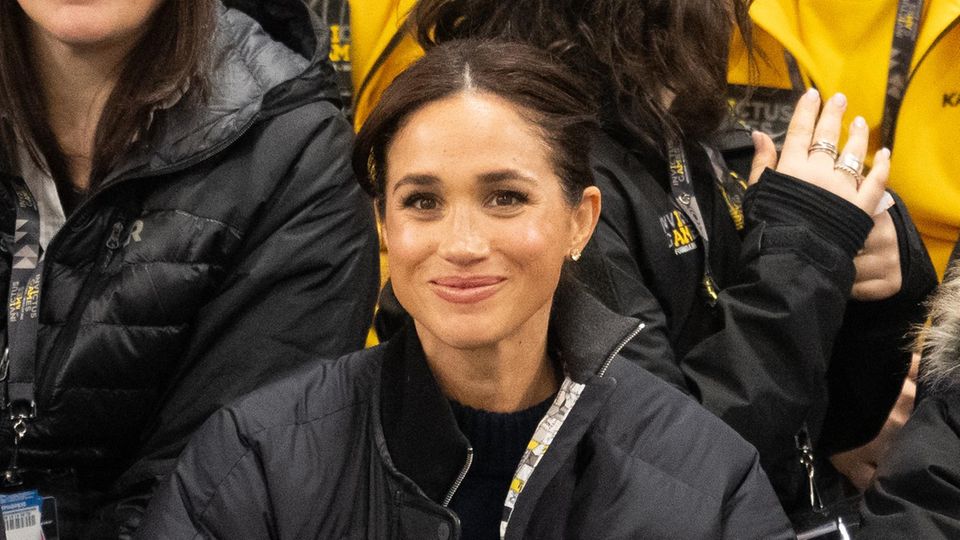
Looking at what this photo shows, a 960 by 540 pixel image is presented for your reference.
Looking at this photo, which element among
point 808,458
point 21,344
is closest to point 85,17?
point 21,344

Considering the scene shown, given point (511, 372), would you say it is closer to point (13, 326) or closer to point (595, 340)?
point (595, 340)

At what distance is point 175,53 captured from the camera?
285cm

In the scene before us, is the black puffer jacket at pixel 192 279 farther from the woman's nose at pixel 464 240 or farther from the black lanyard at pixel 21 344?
the woman's nose at pixel 464 240

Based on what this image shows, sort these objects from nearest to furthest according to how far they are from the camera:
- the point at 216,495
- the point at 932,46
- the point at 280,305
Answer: the point at 216,495 < the point at 280,305 < the point at 932,46

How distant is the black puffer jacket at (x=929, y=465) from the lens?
2.49 meters

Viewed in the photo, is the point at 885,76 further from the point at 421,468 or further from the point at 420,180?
the point at 421,468

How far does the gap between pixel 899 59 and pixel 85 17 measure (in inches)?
64.0

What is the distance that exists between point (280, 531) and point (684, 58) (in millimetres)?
1144

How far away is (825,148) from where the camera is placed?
298 cm

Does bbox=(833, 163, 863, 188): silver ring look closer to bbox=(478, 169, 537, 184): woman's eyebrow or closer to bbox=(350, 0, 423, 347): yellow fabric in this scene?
bbox=(478, 169, 537, 184): woman's eyebrow

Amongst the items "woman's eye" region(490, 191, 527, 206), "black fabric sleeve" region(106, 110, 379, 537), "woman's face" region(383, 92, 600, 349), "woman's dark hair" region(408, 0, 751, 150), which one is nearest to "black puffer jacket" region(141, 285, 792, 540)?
"woman's face" region(383, 92, 600, 349)

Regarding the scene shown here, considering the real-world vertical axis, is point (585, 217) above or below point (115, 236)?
above

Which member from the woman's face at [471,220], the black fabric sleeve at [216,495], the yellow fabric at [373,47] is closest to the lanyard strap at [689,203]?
the woman's face at [471,220]

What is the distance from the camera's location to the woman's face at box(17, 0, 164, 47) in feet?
9.01
